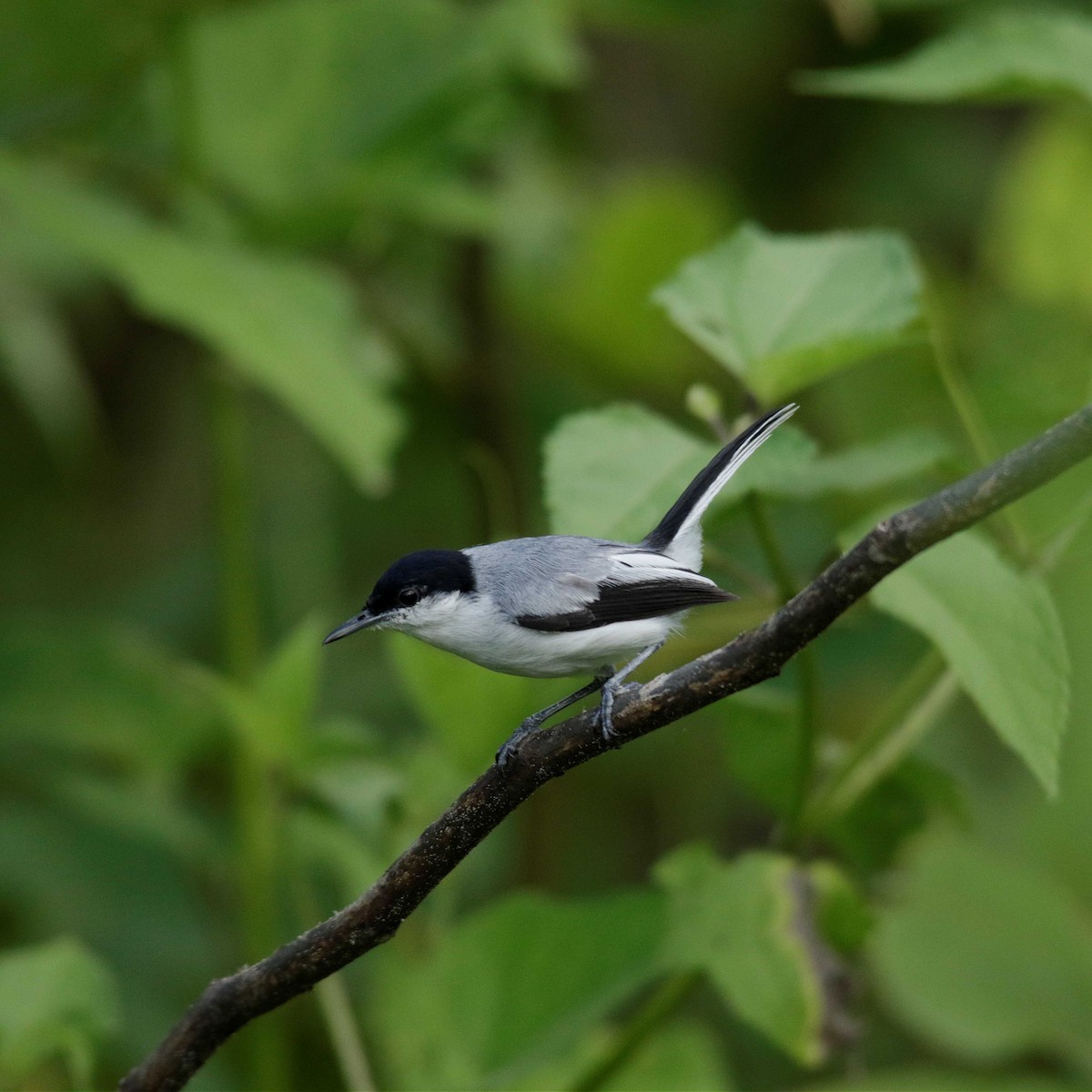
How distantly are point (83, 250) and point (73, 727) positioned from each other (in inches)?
37.3

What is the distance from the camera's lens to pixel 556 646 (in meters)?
1.37

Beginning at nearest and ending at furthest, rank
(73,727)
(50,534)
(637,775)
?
(73,727)
(637,775)
(50,534)

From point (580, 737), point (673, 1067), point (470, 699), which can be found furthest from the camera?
point (673, 1067)

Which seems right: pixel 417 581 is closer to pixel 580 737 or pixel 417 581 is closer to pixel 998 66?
pixel 580 737

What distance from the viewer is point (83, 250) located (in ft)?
6.61

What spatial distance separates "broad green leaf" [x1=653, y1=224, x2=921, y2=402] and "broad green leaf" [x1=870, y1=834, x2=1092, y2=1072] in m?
1.12

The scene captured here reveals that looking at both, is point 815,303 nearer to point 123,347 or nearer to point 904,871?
point 904,871

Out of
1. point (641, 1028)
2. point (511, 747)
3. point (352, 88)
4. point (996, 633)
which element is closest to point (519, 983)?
point (641, 1028)

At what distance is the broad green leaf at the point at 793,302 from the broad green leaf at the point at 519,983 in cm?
63

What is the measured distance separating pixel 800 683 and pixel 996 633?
24cm

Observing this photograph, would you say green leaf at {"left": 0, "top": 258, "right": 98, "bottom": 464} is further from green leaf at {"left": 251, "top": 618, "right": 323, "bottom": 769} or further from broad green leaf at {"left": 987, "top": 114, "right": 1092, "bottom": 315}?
broad green leaf at {"left": 987, "top": 114, "right": 1092, "bottom": 315}

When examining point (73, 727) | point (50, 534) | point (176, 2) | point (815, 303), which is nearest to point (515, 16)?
point (176, 2)

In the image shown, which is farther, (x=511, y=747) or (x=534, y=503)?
(x=534, y=503)

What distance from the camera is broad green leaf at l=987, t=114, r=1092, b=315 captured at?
326 cm
